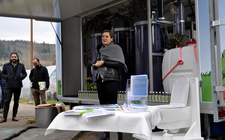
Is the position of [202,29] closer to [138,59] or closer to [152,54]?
[152,54]

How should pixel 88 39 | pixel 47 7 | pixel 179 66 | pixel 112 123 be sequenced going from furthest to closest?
1. pixel 88 39
2. pixel 47 7
3. pixel 179 66
4. pixel 112 123

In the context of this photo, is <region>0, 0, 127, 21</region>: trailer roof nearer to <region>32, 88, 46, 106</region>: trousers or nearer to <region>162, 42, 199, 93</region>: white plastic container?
<region>162, 42, 199, 93</region>: white plastic container

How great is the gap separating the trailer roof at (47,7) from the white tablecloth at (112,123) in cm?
312

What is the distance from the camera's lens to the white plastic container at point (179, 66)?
3.40 meters

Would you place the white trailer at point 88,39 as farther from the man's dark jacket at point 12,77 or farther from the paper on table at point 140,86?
the paper on table at point 140,86

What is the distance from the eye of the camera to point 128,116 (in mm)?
1768

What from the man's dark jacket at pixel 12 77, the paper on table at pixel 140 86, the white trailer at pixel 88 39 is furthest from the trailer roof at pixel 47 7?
the paper on table at pixel 140 86

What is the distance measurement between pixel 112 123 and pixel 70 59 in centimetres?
400

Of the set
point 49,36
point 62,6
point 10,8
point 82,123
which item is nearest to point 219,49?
point 82,123

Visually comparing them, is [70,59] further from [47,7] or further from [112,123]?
[112,123]

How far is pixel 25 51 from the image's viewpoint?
2142 cm

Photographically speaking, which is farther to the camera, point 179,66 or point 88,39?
point 88,39

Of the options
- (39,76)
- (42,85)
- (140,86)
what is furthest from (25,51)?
(140,86)

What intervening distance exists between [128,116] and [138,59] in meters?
2.50
